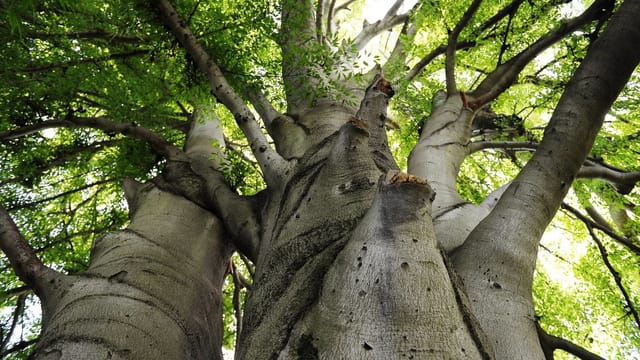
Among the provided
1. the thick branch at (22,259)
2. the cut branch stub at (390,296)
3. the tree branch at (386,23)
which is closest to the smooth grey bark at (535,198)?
the cut branch stub at (390,296)

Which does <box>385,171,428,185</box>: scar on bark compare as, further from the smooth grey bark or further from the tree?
the smooth grey bark

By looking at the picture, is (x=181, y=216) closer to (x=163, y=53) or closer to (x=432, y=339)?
(x=163, y=53)

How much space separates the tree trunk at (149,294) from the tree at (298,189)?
0.01 m

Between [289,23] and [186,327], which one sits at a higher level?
[289,23]

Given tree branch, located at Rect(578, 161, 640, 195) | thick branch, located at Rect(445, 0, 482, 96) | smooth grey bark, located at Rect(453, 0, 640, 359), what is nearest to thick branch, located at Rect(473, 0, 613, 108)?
thick branch, located at Rect(445, 0, 482, 96)

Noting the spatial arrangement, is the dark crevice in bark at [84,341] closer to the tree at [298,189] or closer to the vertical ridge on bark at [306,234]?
the tree at [298,189]

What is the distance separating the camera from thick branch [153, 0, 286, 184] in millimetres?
2656

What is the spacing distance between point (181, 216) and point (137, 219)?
0.33 m

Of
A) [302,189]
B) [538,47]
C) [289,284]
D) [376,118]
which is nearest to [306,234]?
[289,284]

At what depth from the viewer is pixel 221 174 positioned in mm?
3656

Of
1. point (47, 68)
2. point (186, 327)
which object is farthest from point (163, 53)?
point (186, 327)

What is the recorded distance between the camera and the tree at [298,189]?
1.36 metres

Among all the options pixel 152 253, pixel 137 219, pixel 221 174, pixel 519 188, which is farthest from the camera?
pixel 221 174

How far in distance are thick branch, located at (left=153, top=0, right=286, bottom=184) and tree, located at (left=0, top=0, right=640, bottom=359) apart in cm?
1
